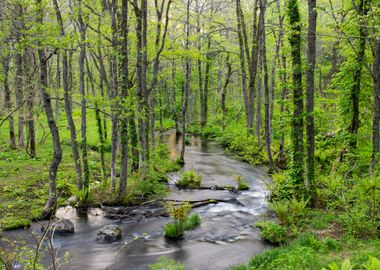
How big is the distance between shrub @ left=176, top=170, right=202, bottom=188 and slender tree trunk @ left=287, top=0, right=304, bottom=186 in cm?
536

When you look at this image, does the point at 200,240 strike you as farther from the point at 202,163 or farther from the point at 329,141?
the point at 202,163

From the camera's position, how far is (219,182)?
17.0 metres

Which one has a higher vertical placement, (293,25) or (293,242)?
(293,25)

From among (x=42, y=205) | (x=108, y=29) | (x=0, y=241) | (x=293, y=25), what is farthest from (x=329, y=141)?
(x=0, y=241)

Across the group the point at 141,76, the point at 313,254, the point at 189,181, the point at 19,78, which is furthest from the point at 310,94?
the point at 19,78

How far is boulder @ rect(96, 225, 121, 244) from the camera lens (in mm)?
10383

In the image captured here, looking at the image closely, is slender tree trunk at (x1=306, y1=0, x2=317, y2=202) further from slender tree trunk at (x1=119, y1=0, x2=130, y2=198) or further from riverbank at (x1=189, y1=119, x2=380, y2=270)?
slender tree trunk at (x1=119, y1=0, x2=130, y2=198)

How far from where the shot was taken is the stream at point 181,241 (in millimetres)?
9049

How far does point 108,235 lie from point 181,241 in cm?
221

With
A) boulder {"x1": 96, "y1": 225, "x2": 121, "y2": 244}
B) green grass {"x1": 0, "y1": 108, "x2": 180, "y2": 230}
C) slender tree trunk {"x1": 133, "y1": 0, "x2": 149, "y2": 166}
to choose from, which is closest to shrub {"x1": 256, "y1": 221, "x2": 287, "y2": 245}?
boulder {"x1": 96, "y1": 225, "x2": 121, "y2": 244}

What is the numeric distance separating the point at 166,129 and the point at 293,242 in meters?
33.3

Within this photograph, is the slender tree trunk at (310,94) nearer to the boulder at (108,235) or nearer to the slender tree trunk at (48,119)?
the boulder at (108,235)

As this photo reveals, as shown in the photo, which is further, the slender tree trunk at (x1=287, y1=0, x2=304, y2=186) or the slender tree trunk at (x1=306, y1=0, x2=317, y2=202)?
the slender tree trunk at (x1=287, y1=0, x2=304, y2=186)

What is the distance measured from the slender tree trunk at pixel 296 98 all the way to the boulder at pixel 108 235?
616cm
